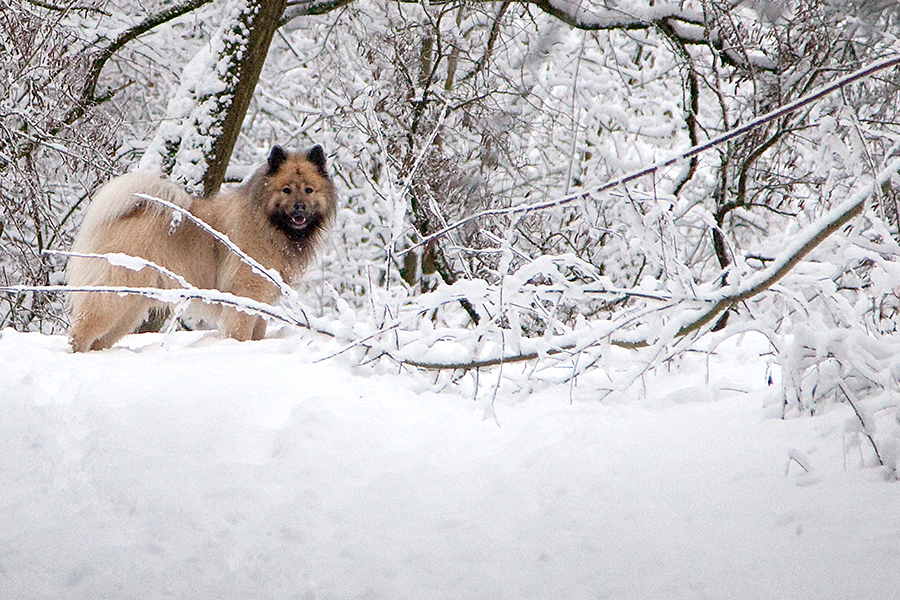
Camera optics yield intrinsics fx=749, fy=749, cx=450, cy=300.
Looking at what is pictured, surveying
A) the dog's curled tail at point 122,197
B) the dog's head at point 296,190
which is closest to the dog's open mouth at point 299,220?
the dog's head at point 296,190

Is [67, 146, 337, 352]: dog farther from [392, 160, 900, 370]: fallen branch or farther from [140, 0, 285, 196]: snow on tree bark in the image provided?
[392, 160, 900, 370]: fallen branch

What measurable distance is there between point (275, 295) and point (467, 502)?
3.56 metres

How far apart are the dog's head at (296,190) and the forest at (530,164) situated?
542 millimetres

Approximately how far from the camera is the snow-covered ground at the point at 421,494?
201 cm

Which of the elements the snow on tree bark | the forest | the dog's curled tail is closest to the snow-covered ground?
the forest

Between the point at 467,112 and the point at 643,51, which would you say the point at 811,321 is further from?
the point at 643,51

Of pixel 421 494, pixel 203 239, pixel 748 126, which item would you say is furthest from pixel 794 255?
pixel 203 239

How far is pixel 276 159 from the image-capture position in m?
5.66

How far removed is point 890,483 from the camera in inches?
86.5

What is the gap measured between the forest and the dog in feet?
1.31

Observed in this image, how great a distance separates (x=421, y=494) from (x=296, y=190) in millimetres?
3696

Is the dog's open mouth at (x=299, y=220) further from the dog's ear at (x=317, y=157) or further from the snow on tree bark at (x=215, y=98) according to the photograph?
the snow on tree bark at (x=215, y=98)

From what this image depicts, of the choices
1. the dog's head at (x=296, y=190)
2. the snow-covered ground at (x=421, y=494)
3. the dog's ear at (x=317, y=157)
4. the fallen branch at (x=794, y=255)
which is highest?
A: the dog's ear at (x=317, y=157)

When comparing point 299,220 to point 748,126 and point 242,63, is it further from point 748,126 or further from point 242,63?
point 748,126
